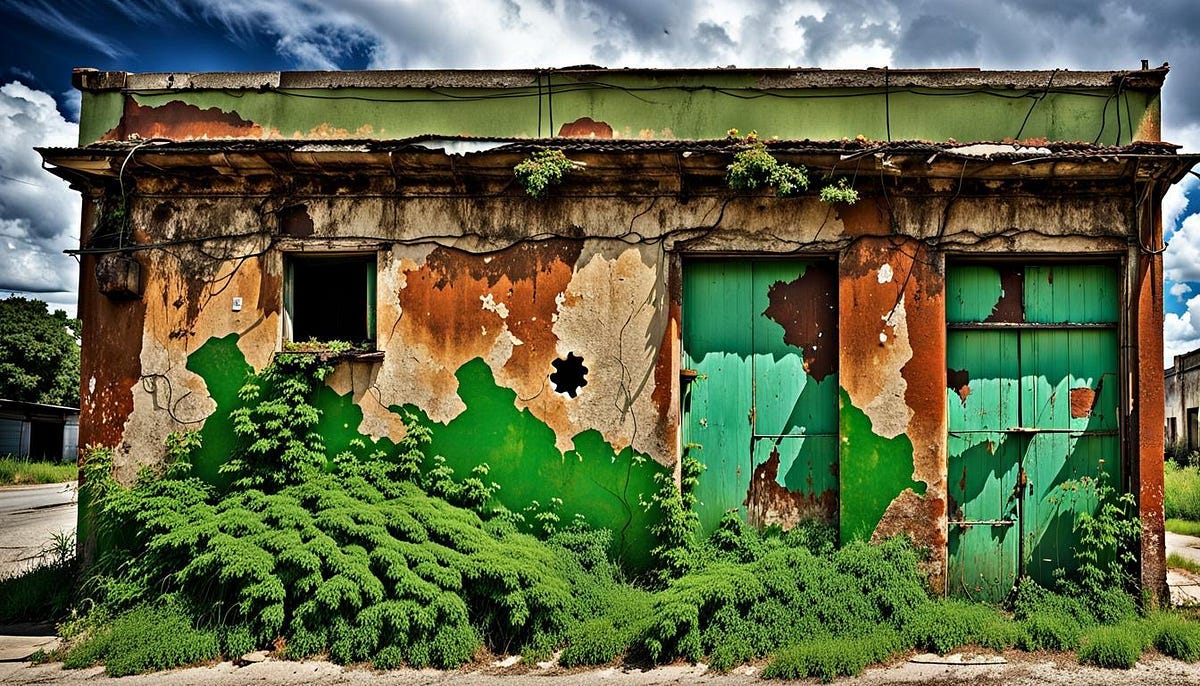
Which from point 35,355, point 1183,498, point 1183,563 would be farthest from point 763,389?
point 35,355

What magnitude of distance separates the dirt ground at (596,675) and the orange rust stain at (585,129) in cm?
452

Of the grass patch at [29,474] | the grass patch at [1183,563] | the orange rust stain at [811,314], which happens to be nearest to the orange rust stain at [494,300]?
the orange rust stain at [811,314]

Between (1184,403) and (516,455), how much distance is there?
2430 centimetres

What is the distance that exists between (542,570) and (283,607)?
1.89 meters

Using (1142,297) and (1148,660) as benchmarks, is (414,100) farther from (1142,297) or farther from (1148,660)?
(1148,660)

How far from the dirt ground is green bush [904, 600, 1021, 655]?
194 millimetres

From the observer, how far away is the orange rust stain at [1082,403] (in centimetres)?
603

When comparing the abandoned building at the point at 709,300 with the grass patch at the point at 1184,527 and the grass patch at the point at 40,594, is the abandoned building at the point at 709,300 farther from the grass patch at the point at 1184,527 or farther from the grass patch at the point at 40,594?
the grass patch at the point at 1184,527

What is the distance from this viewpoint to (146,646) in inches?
192

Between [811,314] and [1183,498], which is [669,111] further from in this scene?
[1183,498]

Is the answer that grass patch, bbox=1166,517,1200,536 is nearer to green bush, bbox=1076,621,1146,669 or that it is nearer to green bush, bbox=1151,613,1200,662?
green bush, bbox=1151,613,1200,662

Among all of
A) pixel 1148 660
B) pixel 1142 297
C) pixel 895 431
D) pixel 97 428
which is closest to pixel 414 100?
pixel 97 428

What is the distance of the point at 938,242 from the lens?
5.99m

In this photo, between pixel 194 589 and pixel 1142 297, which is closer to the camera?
pixel 194 589
